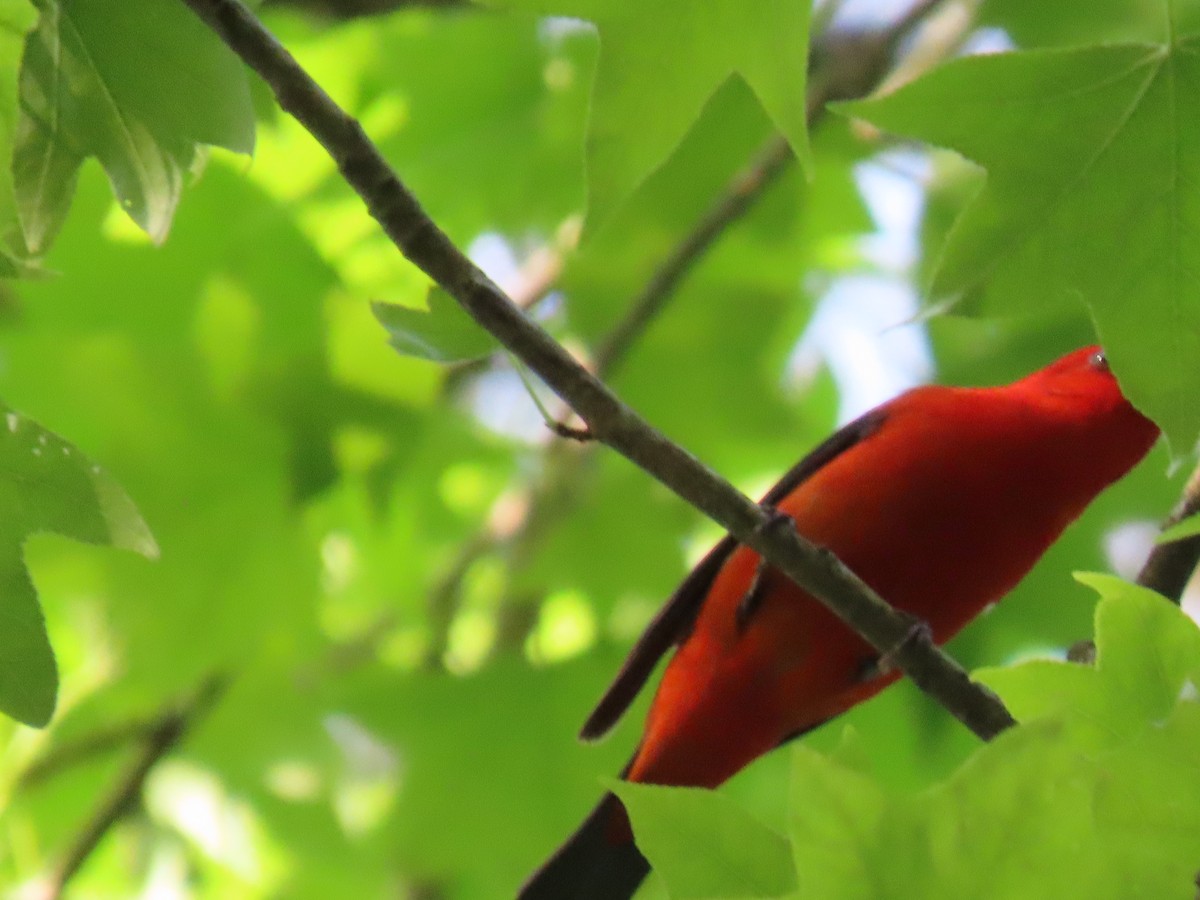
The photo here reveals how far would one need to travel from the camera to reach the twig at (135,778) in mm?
3141

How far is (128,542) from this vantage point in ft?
4.95

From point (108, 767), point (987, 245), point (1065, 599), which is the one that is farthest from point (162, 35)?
point (108, 767)

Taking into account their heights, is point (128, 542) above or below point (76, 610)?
above

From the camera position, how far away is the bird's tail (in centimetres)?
274

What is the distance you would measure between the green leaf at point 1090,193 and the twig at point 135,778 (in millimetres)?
2201

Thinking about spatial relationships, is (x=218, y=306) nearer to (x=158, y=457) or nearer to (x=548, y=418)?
(x=158, y=457)

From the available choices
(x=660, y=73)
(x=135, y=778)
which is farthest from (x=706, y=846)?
(x=135, y=778)

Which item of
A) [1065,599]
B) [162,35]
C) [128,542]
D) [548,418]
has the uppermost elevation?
[162,35]

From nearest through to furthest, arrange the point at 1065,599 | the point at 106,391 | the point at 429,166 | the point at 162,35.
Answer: the point at 162,35, the point at 106,391, the point at 1065,599, the point at 429,166

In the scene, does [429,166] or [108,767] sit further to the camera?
[108,767]

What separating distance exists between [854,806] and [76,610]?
6.98 ft

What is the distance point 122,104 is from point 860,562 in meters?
1.49

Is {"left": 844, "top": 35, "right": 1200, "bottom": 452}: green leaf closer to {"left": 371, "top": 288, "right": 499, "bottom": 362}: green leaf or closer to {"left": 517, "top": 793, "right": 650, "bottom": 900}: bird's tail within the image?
{"left": 371, "top": 288, "right": 499, "bottom": 362}: green leaf

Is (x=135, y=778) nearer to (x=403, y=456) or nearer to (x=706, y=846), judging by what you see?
(x=403, y=456)
